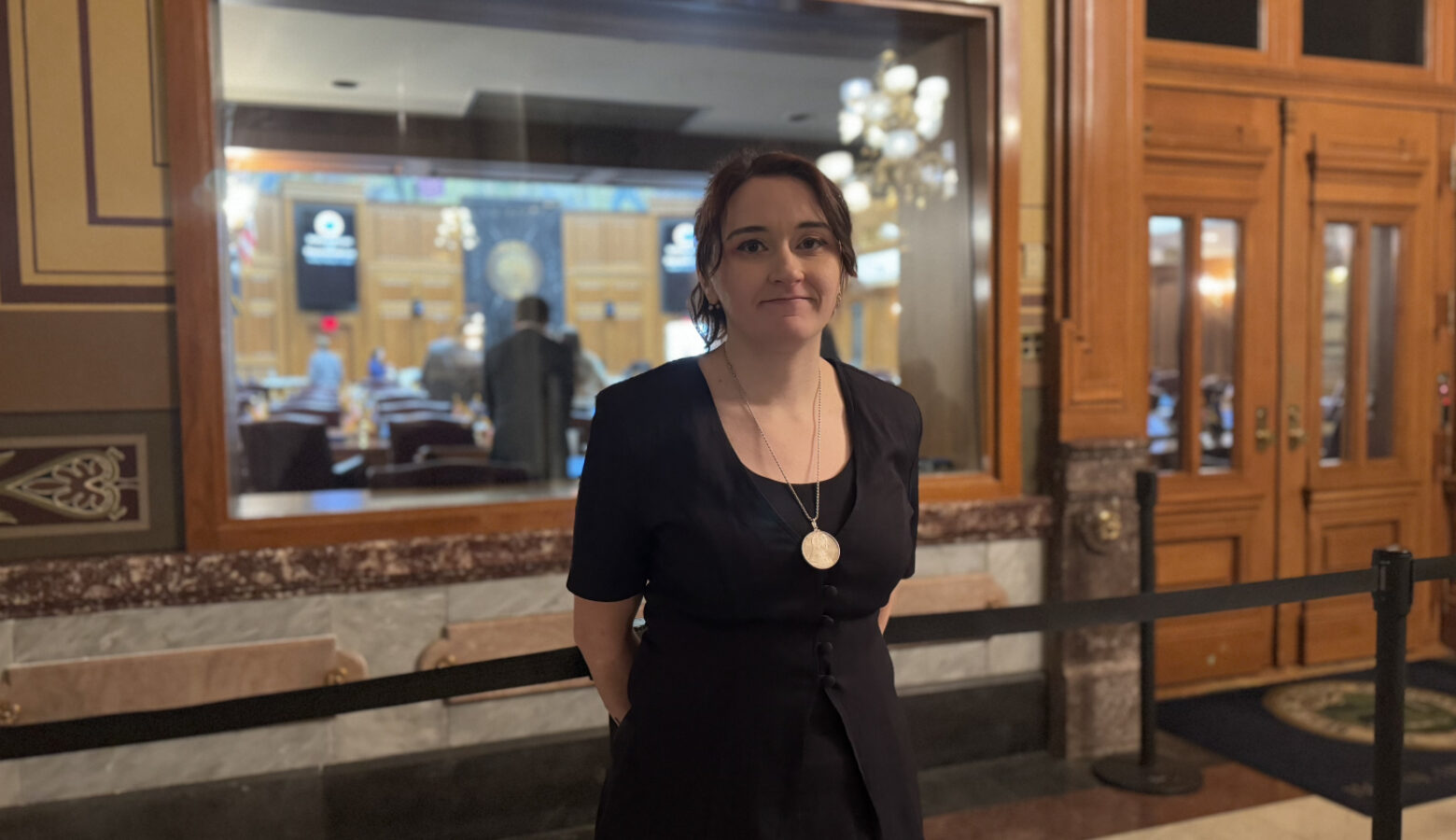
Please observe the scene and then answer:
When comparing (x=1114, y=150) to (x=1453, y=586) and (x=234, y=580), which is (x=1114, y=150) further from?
(x=234, y=580)

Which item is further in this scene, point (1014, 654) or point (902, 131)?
point (902, 131)

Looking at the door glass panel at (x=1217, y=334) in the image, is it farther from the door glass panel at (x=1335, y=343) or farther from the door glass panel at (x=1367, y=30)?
the door glass panel at (x=1367, y=30)

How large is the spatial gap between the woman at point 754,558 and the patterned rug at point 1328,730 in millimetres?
2641

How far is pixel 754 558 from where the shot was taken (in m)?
1.33

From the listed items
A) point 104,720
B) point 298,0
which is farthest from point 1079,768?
point 298,0

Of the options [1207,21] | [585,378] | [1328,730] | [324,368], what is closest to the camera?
[1328,730]

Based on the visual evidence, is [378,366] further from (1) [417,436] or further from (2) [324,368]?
(1) [417,436]

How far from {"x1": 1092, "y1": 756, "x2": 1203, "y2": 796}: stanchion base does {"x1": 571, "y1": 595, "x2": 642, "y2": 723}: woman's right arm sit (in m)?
2.51

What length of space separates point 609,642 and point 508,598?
1.76 m

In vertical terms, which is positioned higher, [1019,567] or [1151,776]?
[1019,567]

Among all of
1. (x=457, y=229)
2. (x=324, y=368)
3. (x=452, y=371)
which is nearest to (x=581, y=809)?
(x=452, y=371)

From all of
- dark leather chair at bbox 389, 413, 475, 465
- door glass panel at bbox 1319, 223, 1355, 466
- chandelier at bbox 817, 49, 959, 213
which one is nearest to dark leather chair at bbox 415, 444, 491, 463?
dark leather chair at bbox 389, 413, 475, 465

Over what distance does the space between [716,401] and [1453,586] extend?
4590 millimetres

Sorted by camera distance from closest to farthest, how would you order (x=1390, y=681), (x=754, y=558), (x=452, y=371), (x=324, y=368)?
(x=754, y=558)
(x=1390, y=681)
(x=452, y=371)
(x=324, y=368)
